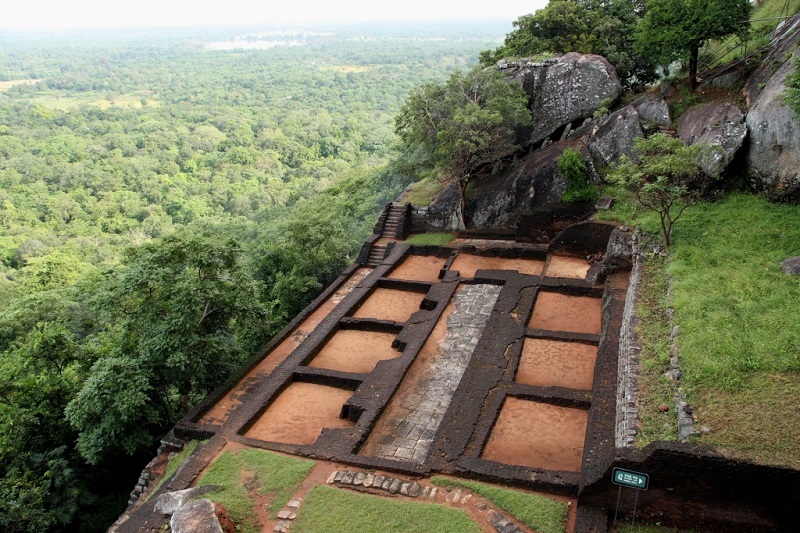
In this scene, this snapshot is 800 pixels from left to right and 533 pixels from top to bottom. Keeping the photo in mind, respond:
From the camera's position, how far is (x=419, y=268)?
1792 centimetres

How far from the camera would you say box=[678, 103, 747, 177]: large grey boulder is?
1367 cm

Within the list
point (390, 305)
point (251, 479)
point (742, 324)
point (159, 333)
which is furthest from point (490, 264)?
point (251, 479)

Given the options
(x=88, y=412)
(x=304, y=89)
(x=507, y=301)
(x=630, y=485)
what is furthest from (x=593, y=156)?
(x=304, y=89)

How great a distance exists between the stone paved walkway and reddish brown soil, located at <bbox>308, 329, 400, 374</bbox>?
1.39m

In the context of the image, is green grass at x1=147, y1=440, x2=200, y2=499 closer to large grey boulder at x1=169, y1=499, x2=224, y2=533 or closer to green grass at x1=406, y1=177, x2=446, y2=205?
large grey boulder at x1=169, y1=499, x2=224, y2=533

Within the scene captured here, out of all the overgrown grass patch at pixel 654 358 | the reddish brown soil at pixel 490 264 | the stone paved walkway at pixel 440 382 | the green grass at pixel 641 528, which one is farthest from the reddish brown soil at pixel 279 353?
the overgrown grass patch at pixel 654 358

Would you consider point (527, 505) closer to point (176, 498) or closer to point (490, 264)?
point (176, 498)

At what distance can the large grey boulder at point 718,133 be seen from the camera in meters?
13.7


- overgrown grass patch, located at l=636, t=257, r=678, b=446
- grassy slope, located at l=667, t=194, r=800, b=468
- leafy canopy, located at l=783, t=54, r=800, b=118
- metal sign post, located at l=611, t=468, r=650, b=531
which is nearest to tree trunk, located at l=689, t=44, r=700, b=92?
grassy slope, located at l=667, t=194, r=800, b=468

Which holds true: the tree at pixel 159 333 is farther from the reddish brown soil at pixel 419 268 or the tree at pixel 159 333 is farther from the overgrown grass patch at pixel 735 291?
the overgrown grass patch at pixel 735 291

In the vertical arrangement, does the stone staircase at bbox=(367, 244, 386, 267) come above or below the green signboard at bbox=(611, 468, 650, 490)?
below

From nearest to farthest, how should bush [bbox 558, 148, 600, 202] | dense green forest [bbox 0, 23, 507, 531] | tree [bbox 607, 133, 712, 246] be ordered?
1. dense green forest [bbox 0, 23, 507, 531]
2. tree [bbox 607, 133, 712, 246]
3. bush [bbox 558, 148, 600, 202]

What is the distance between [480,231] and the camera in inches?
754

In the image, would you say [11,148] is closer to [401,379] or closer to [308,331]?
[308,331]
